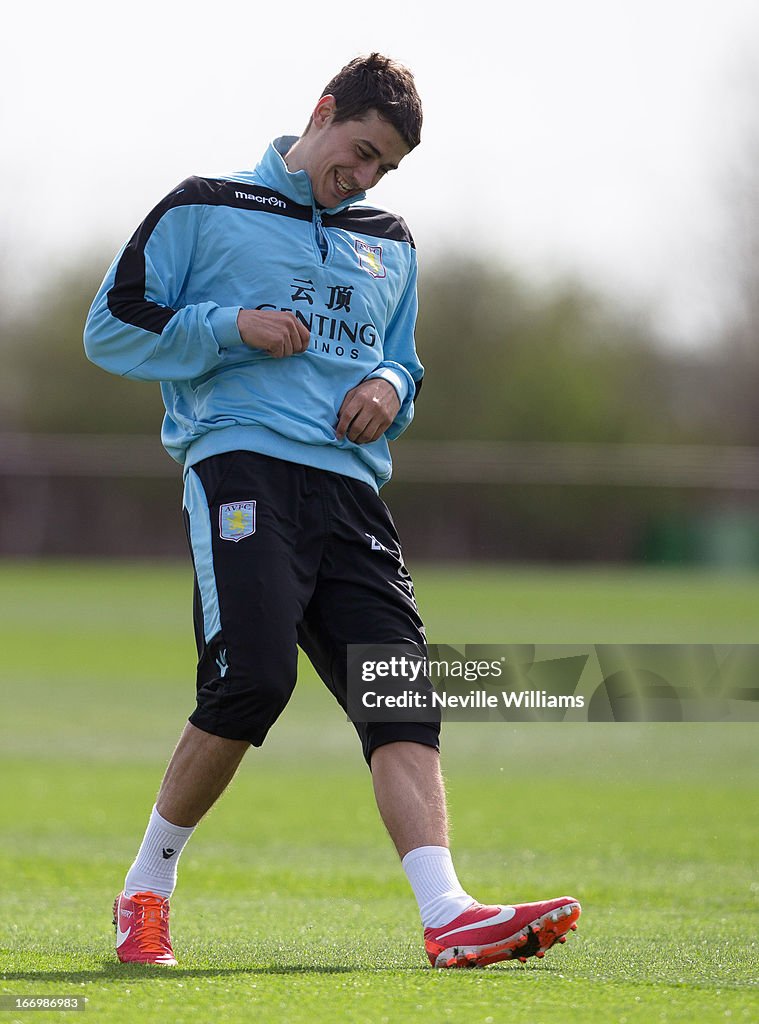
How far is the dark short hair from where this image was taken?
3176 millimetres

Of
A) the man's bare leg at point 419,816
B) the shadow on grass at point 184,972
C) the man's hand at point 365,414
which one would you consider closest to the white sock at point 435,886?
the man's bare leg at point 419,816

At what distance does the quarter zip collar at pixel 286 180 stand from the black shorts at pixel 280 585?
605 millimetres

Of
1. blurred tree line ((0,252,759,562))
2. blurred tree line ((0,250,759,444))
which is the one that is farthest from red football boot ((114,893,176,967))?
blurred tree line ((0,250,759,444))

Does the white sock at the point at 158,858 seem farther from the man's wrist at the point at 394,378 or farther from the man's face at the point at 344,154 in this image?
the man's face at the point at 344,154

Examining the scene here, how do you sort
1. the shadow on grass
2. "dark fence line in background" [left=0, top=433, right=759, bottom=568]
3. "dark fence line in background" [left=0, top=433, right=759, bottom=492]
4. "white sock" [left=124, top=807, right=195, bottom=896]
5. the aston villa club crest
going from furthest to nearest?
"dark fence line in background" [left=0, top=433, right=759, bottom=568]
"dark fence line in background" [left=0, top=433, right=759, bottom=492]
the aston villa club crest
"white sock" [left=124, top=807, right=195, bottom=896]
the shadow on grass

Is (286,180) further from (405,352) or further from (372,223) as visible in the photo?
(405,352)

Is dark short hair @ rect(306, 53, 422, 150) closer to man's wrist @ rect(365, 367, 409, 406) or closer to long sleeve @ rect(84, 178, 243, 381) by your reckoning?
long sleeve @ rect(84, 178, 243, 381)

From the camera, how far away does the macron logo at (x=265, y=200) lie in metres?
3.25

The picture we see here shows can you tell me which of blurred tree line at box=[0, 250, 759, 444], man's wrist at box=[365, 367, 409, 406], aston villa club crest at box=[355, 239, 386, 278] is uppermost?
blurred tree line at box=[0, 250, 759, 444]

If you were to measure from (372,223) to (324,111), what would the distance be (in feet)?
0.95

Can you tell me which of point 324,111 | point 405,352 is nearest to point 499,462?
point 405,352

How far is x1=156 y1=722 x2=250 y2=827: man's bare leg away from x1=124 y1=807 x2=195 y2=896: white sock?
21mm

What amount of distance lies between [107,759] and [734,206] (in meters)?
26.7

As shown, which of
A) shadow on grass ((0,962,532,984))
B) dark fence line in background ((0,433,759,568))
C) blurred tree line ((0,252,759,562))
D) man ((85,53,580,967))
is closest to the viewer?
shadow on grass ((0,962,532,984))
